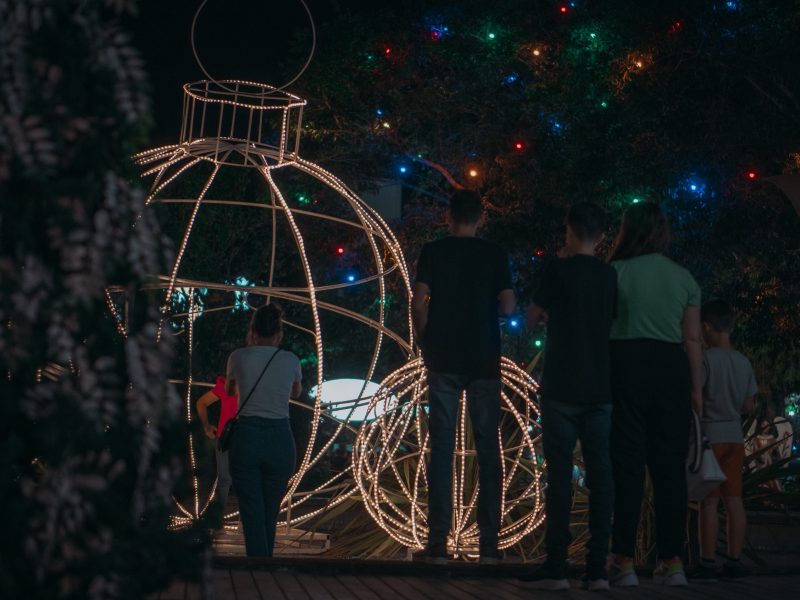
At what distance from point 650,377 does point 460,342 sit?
31.8 inches

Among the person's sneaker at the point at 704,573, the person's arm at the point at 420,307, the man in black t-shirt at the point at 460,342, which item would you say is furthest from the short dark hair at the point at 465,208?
the person's sneaker at the point at 704,573

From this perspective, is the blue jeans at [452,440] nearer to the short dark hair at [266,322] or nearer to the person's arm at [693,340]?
the person's arm at [693,340]

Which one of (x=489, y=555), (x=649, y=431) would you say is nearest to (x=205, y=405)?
(x=489, y=555)

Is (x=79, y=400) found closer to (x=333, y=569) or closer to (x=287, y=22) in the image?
(x=333, y=569)

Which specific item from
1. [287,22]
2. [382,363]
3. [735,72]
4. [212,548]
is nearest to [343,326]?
[382,363]

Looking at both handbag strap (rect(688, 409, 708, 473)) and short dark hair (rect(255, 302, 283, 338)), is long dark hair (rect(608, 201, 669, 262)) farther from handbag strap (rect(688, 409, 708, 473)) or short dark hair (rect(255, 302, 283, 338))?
short dark hair (rect(255, 302, 283, 338))

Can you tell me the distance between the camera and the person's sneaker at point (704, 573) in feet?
18.7

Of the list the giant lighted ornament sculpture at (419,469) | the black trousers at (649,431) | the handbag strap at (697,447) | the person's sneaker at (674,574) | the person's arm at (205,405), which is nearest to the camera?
the black trousers at (649,431)

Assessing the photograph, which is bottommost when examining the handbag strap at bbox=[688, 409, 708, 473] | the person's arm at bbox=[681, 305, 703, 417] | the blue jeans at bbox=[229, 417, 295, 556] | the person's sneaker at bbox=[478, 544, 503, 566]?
the person's sneaker at bbox=[478, 544, 503, 566]

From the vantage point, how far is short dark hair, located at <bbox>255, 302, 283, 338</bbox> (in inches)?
239

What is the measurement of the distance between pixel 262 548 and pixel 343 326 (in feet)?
43.5

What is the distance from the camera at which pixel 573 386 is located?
4.82 meters

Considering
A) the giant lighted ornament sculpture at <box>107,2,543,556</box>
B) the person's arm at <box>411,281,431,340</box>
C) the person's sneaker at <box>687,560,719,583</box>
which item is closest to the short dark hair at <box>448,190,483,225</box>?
the person's arm at <box>411,281,431,340</box>

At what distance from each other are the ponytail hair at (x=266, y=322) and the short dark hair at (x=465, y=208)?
46.8 inches
